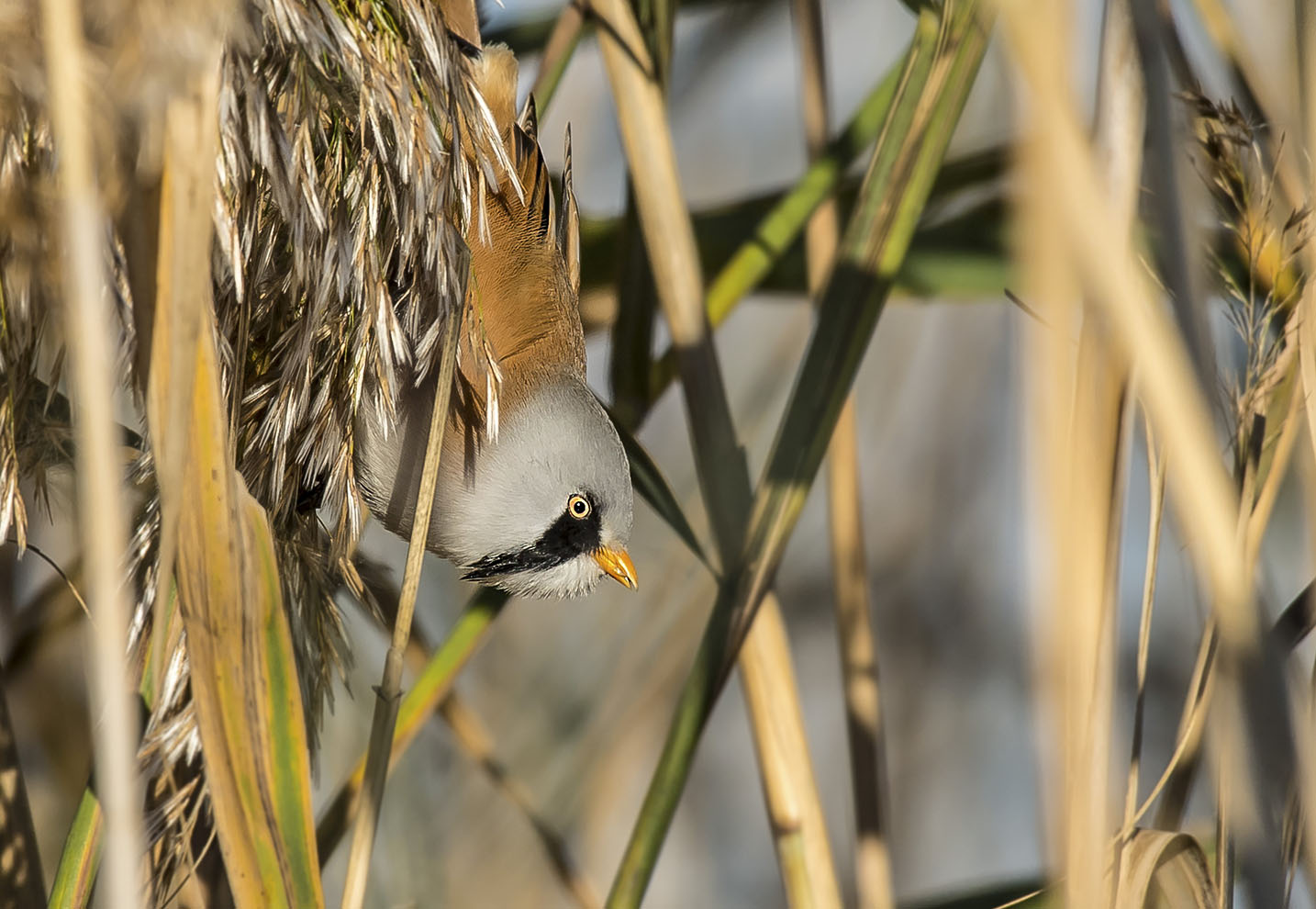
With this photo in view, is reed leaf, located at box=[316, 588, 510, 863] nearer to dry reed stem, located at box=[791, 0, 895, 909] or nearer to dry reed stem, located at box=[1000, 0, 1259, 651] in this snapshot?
dry reed stem, located at box=[791, 0, 895, 909]

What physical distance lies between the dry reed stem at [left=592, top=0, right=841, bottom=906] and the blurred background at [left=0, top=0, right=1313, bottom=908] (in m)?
0.29

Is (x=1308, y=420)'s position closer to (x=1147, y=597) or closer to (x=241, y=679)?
(x=1147, y=597)

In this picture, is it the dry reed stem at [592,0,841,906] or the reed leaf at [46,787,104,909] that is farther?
the dry reed stem at [592,0,841,906]

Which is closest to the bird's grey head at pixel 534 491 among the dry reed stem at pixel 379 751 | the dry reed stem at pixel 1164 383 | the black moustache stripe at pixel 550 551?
the black moustache stripe at pixel 550 551

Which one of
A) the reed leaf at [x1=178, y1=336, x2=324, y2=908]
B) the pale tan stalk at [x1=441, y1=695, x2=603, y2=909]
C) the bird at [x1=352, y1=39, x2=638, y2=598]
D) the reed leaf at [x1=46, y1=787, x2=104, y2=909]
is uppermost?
the bird at [x1=352, y1=39, x2=638, y2=598]

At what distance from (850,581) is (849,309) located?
25 cm

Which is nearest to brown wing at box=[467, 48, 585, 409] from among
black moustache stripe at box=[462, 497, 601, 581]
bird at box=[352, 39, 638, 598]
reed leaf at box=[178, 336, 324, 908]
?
bird at box=[352, 39, 638, 598]

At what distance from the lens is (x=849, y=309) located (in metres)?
0.73

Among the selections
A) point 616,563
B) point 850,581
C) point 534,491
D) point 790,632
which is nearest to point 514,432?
point 534,491

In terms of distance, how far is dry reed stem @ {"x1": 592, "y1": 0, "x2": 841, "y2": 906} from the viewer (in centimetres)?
79

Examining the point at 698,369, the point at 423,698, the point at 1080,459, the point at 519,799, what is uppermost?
the point at 698,369

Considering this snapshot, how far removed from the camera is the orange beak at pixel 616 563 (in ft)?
3.11

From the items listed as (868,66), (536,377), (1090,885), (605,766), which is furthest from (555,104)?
(1090,885)

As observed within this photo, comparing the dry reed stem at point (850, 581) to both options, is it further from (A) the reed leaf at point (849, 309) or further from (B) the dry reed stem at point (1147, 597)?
(B) the dry reed stem at point (1147, 597)
